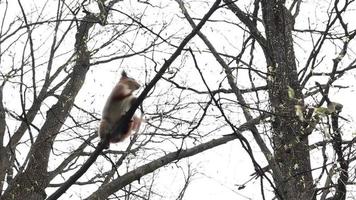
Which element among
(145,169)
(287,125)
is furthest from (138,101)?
(145,169)

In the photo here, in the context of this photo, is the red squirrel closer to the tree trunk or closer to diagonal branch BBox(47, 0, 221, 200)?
diagonal branch BBox(47, 0, 221, 200)

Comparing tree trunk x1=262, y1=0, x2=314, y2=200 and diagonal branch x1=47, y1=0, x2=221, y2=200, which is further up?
tree trunk x1=262, y1=0, x2=314, y2=200

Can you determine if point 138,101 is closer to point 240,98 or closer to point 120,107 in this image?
point 120,107

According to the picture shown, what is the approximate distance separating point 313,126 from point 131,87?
6.18 ft

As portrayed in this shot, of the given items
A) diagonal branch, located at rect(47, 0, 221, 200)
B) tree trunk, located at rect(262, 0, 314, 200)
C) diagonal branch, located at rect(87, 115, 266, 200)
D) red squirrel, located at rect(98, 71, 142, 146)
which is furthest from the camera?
diagonal branch, located at rect(87, 115, 266, 200)

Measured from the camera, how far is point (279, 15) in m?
6.76

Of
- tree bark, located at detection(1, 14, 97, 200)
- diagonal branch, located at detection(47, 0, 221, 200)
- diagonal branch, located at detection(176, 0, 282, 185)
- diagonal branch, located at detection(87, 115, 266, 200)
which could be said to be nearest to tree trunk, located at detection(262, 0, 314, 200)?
diagonal branch, located at detection(176, 0, 282, 185)

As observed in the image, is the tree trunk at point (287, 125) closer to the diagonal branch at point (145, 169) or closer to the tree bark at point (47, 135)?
the diagonal branch at point (145, 169)

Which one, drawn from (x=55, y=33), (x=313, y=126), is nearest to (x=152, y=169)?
(x=313, y=126)

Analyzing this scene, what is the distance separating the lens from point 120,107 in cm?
506

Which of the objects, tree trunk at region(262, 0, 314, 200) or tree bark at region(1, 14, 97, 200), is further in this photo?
tree bark at region(1, 14, 97, 200)

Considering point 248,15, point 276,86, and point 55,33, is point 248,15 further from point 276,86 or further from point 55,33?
point 55,33

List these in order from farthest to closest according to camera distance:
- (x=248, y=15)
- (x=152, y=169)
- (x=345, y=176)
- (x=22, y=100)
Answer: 1. (x=248, y=15)
2. (x=152, y=169)
3. (x=345, y=176)
4. (x=22, y=100)

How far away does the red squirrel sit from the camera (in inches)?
197
